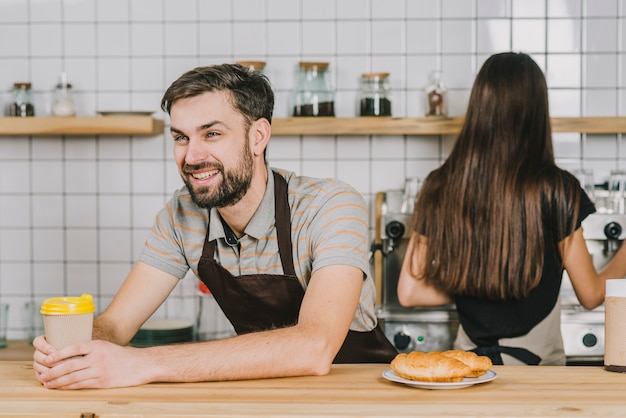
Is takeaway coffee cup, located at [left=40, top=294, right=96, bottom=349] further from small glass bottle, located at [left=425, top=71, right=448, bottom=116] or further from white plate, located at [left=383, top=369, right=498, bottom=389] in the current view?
small glass bottle, located at [left=425, top=71, right=448, bottom=116]

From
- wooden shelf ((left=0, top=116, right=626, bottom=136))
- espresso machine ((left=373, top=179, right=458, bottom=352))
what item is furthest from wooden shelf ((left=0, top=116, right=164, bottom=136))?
espresso machine ((left=373, top=179, right=458, bottom=352))

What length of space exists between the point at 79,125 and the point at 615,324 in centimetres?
219

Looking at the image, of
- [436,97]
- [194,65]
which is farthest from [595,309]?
[194,65]

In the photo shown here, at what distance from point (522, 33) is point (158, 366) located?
7.63ft

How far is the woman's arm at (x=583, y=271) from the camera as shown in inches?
88.6

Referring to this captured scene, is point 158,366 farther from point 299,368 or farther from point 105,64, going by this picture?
point 105,64

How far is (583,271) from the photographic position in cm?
228

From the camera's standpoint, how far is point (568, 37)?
10.8ft

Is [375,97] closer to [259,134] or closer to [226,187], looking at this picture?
[259,134]

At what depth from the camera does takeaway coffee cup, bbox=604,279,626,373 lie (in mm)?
1547

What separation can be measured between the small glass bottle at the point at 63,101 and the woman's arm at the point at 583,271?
76.4 inches

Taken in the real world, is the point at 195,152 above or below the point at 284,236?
above

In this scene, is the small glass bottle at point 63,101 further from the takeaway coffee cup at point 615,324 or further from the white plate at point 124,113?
the takeaway coffee cup at point 615,324

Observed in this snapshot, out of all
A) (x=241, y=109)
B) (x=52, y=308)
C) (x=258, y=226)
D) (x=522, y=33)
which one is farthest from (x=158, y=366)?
(x=522, y=33)
